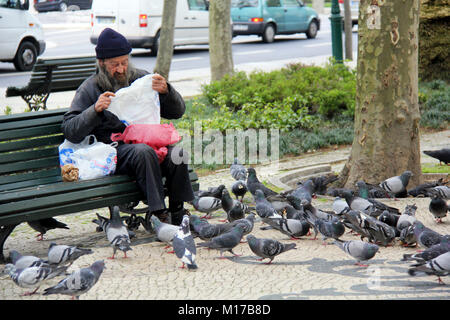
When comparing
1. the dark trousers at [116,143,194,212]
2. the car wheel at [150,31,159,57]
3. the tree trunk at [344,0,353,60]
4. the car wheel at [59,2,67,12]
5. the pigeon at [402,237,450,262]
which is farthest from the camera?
the car wheel at [59,2,67,12]

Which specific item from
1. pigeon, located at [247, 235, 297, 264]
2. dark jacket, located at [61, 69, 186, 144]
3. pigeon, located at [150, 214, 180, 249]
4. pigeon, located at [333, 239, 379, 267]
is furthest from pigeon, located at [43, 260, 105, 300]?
pigeon, located at [333, 239, 379, 267]

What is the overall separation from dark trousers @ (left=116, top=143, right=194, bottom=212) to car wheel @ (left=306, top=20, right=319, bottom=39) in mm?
24453

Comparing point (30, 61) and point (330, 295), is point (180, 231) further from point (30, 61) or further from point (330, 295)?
point (30, 61)

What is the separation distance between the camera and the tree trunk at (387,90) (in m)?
7.65

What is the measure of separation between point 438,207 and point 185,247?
8.70 feet

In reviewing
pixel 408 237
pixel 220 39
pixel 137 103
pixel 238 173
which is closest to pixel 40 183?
pixel 137 103

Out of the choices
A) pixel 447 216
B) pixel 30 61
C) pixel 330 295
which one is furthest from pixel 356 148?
pixel 30 61

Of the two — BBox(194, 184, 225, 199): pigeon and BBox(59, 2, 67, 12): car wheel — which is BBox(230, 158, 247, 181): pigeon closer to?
BBox(194, 184, 225, 199): pigeon

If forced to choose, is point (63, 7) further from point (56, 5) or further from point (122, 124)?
point (122, 124)

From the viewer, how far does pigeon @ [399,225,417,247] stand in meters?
5.93

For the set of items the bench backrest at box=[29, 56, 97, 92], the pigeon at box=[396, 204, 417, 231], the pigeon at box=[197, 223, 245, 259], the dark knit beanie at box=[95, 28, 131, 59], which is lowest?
the pigeon at box=[396, 204, 417, 231]

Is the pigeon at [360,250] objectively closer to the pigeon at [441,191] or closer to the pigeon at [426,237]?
the pigeon at [426,237]

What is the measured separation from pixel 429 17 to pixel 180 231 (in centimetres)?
1108

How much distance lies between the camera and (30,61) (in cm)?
1978
